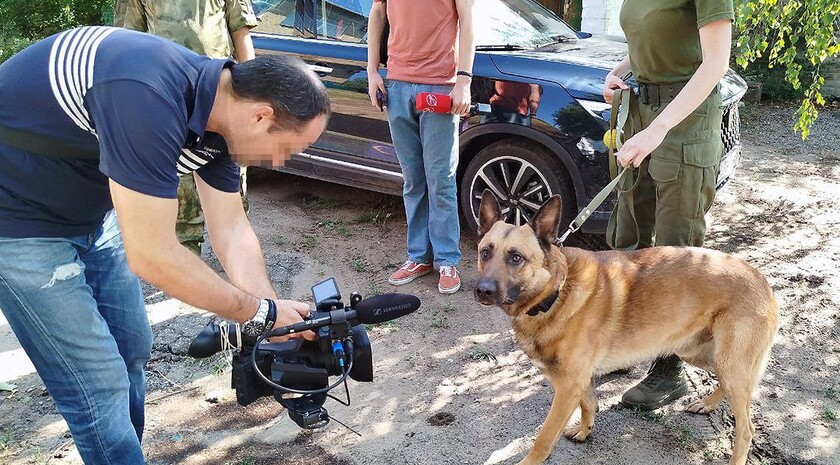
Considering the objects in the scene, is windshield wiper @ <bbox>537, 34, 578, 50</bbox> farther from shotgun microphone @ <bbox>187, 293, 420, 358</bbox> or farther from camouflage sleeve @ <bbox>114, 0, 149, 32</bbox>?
shotgun microphone @ <bbox>187, 293, 420, 358</bbox>

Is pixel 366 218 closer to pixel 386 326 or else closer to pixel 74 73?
pixel 386 326

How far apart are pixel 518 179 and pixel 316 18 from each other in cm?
212

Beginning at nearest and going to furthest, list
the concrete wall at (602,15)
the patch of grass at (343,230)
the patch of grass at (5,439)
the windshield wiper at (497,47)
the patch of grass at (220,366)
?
the patch of grass at (5,439) → the patch of grass at (220,366) → the windshield wiper at (497,47) → the patch of grass at (343,230) → the concrete wall at (602,15)

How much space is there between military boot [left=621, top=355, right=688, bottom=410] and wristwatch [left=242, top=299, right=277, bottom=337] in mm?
1897

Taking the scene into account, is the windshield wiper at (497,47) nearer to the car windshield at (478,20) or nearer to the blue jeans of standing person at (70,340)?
the car windshield at (478,20)

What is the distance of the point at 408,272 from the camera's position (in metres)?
4.44

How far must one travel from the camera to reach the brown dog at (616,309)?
2670mm

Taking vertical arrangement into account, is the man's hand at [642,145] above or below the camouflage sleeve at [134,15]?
below

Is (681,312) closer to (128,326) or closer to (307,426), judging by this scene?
(307,426)

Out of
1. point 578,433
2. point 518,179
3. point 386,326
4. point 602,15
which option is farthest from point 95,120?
point 602,15

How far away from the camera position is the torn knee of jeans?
6.40ft

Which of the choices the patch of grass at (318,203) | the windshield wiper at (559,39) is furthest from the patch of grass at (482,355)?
the patch of grass at (318,203)

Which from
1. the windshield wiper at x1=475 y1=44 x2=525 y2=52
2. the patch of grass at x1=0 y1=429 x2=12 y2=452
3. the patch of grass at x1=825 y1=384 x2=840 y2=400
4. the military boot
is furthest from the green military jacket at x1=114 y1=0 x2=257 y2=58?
the patch of grass at x1=825 y1=384 x2=840 y2=400

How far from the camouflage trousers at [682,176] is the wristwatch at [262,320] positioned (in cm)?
179
